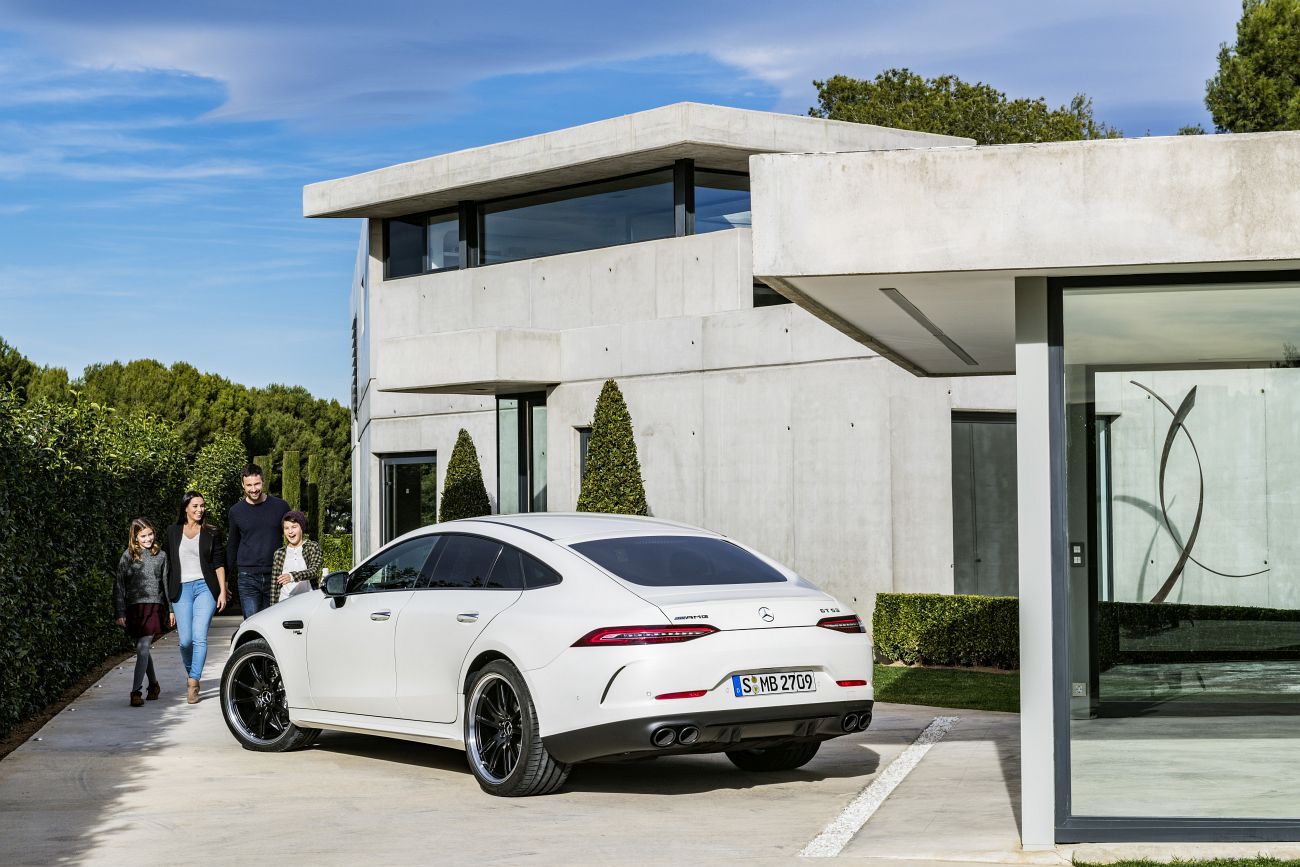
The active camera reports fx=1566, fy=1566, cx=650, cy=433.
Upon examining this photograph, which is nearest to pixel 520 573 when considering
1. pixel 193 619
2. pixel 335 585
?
pixel 335 585

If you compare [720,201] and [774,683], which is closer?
[774,683]

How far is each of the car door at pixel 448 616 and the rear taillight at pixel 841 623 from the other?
1733 mm

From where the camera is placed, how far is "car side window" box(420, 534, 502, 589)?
9.27 m

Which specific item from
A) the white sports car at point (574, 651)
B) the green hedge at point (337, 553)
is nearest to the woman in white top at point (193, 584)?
the white sports car at point (574, 651)

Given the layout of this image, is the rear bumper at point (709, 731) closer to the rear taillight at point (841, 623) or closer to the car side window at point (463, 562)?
the rear taillight at point (841, 623)

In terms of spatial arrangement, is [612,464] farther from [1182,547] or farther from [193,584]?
[1182,547]

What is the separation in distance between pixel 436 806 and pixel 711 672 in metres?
1.70

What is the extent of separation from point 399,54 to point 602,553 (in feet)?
66.3

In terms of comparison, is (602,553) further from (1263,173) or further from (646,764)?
(1263,173)

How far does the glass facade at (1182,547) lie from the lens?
7.21 metres

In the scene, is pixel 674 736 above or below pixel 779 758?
above

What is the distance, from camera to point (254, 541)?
44.8ft

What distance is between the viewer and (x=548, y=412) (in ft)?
79.4

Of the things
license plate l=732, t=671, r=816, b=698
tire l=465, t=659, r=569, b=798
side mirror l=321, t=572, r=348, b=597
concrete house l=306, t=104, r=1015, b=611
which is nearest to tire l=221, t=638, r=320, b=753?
side mirror l=321, t=572, r=348, b=597
